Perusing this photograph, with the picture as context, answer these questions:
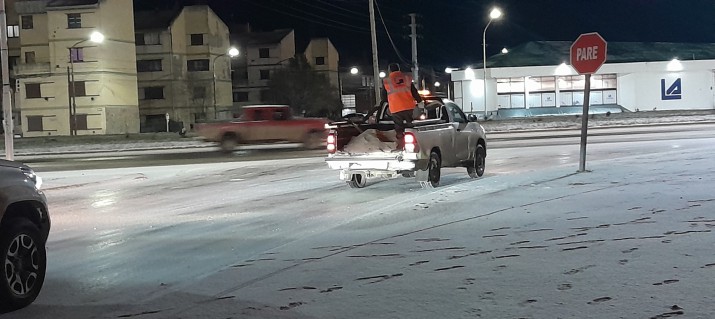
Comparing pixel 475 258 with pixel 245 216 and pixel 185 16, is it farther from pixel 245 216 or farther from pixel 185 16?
pixel 185 16

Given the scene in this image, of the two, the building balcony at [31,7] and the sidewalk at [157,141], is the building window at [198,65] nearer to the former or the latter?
the building balcony at [31,7]

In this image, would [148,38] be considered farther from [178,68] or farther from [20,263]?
[20,263]

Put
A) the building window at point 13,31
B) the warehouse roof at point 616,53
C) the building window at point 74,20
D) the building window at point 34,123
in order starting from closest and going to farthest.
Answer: the warehouse roof at point 616,53, the building window at point 74,20, the building window at point 34,123, the building window at point 13,31

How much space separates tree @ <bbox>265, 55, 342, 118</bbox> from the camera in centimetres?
7844

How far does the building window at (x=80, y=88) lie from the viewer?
6462cm

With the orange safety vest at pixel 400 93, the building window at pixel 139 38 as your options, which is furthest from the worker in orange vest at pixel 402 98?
the building window at pixel 139 38

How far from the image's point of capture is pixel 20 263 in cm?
647

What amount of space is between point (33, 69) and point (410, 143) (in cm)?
5952

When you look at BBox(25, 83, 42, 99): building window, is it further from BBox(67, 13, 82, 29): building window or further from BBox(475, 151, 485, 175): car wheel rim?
BBox(475, 151, 485, 175): car wheel rim

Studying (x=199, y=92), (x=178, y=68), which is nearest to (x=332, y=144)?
(x=199, y=92)

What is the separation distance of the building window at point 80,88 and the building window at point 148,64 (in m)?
10.5

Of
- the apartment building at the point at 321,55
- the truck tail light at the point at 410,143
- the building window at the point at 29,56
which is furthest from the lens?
the apartment building at the point at 321,55

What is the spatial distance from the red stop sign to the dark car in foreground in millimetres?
10917

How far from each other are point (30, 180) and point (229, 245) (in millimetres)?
2701
